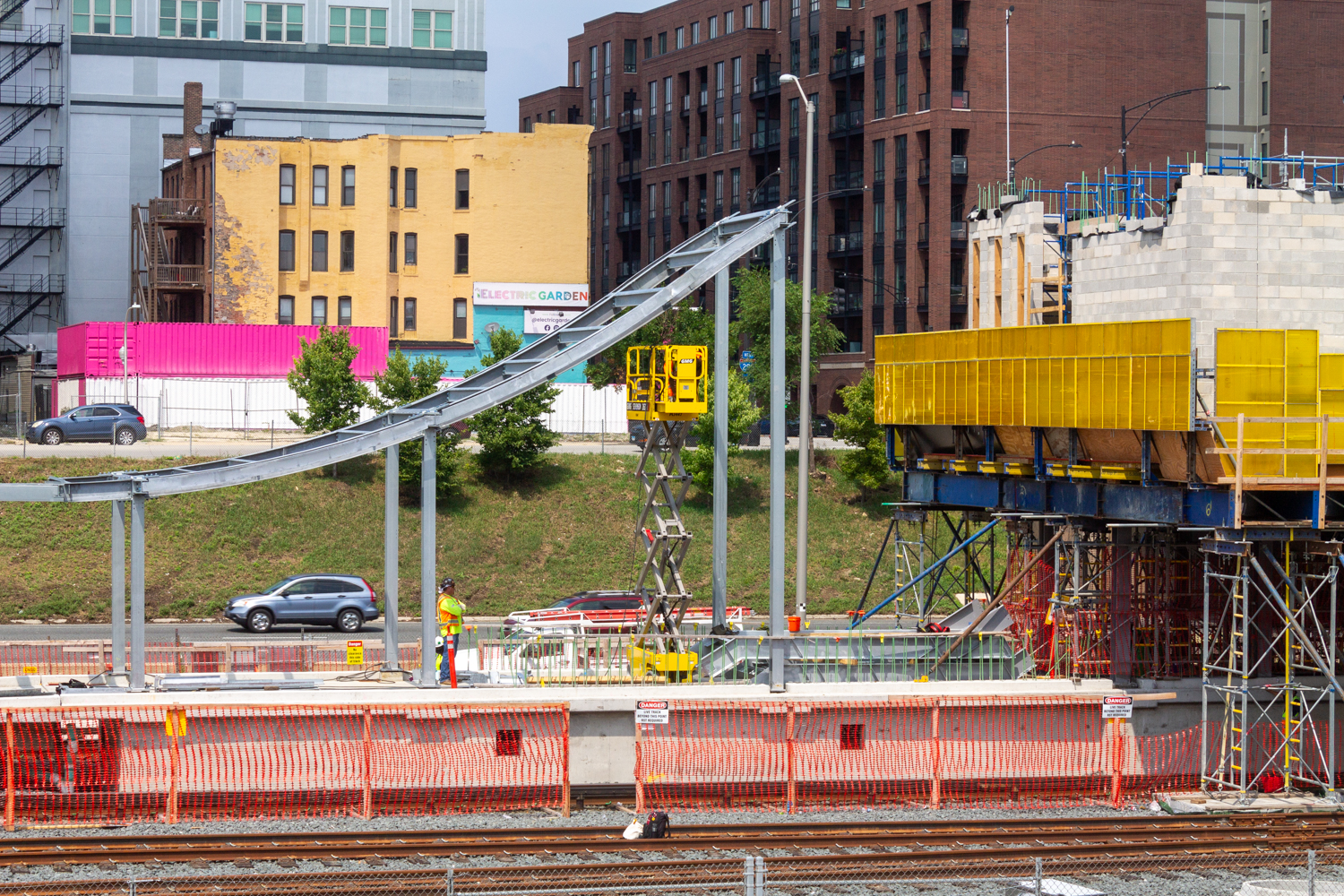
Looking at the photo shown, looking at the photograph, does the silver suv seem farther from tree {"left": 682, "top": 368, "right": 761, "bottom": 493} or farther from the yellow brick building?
the yellow brick building

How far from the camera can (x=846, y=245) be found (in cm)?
8175

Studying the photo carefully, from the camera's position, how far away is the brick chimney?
71.6 m

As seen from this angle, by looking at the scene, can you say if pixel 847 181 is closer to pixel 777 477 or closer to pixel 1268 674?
pixel 1268 674

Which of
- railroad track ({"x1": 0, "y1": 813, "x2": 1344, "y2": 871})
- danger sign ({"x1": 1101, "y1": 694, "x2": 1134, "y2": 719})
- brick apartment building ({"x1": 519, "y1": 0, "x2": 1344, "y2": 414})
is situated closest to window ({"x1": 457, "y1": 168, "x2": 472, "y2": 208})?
brick apartment building ({"x1": 519, "y1": 0, "x2": 1344, "y2": 414})

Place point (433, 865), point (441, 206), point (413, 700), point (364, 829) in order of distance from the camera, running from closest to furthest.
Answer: point (433, 865) < point (364, 829) < point (413, 700) < point (441, 206)

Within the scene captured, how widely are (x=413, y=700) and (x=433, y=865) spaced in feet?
12.6

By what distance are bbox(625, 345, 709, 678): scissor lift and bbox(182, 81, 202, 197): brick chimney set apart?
51571 mm

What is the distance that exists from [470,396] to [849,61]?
63244 mm

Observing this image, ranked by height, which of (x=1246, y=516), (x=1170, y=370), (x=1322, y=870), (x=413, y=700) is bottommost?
(x=1322, y=870)

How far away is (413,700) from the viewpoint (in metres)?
21.3

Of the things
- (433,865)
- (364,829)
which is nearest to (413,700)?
(364,829)

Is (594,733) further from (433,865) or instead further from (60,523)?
(60,523)

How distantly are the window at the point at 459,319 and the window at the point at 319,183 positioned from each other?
7467mm

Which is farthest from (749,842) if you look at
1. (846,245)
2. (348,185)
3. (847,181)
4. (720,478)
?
(847,181)
